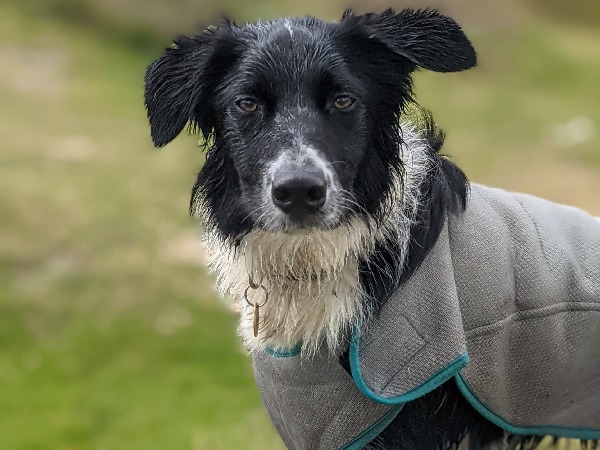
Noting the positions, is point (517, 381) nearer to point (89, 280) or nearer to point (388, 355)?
point (388, 355)

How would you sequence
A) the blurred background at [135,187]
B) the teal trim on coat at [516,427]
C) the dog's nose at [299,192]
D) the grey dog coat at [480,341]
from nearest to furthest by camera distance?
the dog's nose at [299,192]
the grey dog coat at [480,341]
the teal trim on coat at [516,427]
the blurred background at [135,187]

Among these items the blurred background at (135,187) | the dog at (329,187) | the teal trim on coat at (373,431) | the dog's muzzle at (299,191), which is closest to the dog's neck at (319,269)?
the dog at (329,187)

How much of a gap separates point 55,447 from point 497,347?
2.51 meters

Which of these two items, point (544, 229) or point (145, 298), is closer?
point (544, 229)

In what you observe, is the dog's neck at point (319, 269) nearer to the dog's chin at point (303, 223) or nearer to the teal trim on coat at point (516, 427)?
the dog's chin at point (303, 223)

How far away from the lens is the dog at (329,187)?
2.16 m

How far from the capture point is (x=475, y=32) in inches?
444

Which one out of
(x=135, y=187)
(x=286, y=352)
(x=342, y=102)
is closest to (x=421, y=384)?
(x=286, y=352)

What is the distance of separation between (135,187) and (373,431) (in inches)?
196

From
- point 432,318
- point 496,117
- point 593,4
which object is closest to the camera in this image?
point 432,318

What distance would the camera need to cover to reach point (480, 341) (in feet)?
7.45

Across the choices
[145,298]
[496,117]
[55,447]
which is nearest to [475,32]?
[496,117]

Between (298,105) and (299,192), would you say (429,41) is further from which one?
(299,192)

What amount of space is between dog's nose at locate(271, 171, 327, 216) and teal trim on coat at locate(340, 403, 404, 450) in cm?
59
